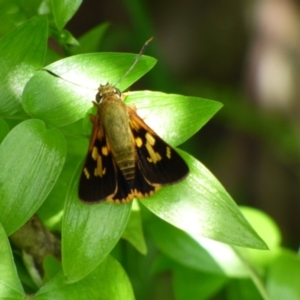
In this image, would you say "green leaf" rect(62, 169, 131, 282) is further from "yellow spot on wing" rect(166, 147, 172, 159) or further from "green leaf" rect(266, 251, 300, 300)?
"green leaf" rect(266, 251, 300, 300)

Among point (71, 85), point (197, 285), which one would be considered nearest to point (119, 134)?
point (71, 85)

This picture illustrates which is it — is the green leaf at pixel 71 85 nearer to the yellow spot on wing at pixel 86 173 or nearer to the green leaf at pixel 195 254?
the yellow spot on wing at pixel 86 173

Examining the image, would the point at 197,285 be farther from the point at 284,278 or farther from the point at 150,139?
the point at 150,139

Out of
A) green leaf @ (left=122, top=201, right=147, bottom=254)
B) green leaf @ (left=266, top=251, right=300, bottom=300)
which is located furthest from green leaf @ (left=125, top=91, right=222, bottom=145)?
green leaf @ (left=266, top=251, right=300, bottom=300)

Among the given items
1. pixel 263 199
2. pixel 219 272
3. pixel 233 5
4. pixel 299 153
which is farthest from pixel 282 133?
pixel 219 272

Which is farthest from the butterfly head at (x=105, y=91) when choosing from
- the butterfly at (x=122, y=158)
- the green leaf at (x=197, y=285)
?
the green leaf at (x=197, y=285)

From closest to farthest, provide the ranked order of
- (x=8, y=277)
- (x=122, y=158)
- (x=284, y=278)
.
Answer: (x=8, y=277) → (x=122, y=158) → (x=284, y=278)

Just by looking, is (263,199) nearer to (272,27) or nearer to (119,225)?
(272,27)
